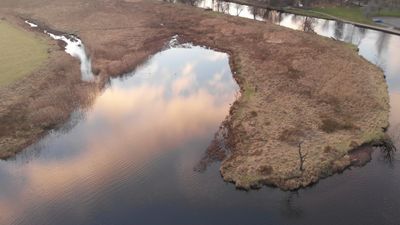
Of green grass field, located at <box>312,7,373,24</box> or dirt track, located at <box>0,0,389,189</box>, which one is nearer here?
dirt track, located at <box>0,0,389,189</box>

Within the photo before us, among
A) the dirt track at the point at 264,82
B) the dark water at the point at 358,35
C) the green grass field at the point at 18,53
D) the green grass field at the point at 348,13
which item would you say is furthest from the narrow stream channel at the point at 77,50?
the green grass field at the point at 348,13

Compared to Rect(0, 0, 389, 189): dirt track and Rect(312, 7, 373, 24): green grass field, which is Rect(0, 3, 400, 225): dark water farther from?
Rect(312, 7, 373, 24): green grass field

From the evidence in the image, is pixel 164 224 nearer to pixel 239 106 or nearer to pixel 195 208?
pixel 195 208

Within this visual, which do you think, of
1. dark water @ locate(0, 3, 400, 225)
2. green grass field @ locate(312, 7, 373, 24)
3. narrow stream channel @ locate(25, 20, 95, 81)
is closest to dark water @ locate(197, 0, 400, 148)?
dark water @ locate(0, 3, 400, 225)

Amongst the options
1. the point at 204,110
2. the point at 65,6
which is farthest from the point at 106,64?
the point at 65,6

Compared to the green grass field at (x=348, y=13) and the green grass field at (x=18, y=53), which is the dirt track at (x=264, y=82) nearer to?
the green grass field at (x=18, y=53)

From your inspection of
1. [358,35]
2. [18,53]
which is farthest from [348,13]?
[18,53]
